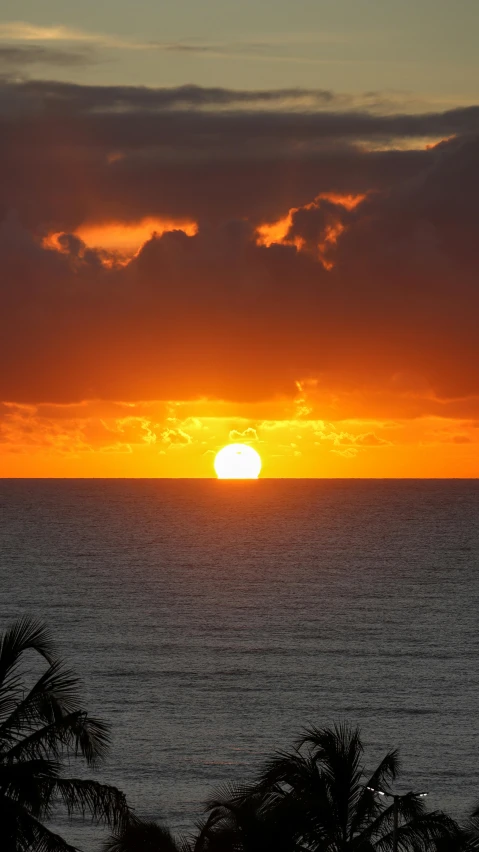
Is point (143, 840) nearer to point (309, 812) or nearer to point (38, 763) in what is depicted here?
point (38, 763)

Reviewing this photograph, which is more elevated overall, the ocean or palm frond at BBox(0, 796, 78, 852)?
the ocean

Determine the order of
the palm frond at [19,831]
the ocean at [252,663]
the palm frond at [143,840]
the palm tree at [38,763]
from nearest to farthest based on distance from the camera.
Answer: the palm frond at [19,831] → the palm tree at [38,763] → the palm frond at [143,840] → the ocean at [252,663]

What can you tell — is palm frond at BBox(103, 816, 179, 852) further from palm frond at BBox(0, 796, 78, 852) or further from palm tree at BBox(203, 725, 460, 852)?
palm frond at BBox(0, 796, 78, 852)

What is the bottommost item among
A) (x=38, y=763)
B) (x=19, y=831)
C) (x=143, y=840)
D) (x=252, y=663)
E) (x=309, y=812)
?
(x=143, y=840)

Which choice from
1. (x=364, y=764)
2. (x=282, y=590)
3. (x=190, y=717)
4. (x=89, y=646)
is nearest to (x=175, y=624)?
(x=89, y=646)

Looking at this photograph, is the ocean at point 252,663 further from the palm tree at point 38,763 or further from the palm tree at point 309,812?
the palm tree at point 38,763

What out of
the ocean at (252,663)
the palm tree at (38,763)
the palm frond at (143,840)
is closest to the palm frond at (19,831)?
the palm tree at (38,763)

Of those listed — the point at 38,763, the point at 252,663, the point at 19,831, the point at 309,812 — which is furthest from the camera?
the point at 252,663

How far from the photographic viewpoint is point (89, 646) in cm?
9869

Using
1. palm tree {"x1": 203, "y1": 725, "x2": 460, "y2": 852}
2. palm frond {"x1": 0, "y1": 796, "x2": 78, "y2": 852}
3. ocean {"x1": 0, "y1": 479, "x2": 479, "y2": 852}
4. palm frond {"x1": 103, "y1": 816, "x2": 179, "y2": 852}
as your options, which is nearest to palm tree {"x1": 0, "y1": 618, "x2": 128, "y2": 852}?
palm frond {"x1": 0, "y1": 796, "x2": 78, "y2": 852}

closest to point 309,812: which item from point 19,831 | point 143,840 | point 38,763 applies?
point 143,840

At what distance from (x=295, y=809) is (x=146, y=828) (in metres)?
3.11

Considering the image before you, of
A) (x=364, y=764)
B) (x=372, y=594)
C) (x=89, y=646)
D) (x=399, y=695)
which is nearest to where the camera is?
(x=364, y=764)

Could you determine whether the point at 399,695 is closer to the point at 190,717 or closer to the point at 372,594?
the point at 190,717
